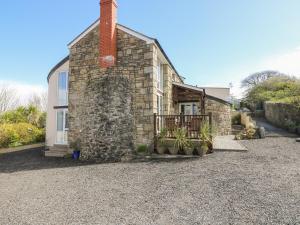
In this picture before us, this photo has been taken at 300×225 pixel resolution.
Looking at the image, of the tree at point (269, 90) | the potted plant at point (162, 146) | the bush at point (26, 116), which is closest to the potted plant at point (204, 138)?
the potted plant at point (162, 146)

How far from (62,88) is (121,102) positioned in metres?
5.96

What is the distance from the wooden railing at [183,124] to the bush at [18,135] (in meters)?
13.5

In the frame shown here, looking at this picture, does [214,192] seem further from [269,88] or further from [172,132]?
[269,88]

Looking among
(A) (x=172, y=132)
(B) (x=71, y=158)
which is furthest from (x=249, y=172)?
(B) (x=71, y=158)

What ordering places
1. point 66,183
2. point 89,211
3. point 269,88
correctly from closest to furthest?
1. point 89,211
2. point 66,183
3. point 269,88

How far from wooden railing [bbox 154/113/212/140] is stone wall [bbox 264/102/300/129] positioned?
9710 millimetres

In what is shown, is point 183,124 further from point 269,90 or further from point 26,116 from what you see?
point 269,90

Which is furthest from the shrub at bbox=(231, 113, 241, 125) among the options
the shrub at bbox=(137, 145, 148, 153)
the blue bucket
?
the blue bucket

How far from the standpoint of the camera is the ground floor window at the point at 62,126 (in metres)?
13.3

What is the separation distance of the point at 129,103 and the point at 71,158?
14.6 feet

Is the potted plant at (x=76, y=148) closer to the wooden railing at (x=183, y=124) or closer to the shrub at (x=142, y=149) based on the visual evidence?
the shrub at (x=142, y=149)

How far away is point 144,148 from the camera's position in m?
9.87

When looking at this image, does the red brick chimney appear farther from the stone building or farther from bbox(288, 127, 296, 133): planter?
bbox(288, 127, 296, 133): planter

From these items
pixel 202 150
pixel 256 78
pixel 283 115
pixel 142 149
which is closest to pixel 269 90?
pixel 283 115
